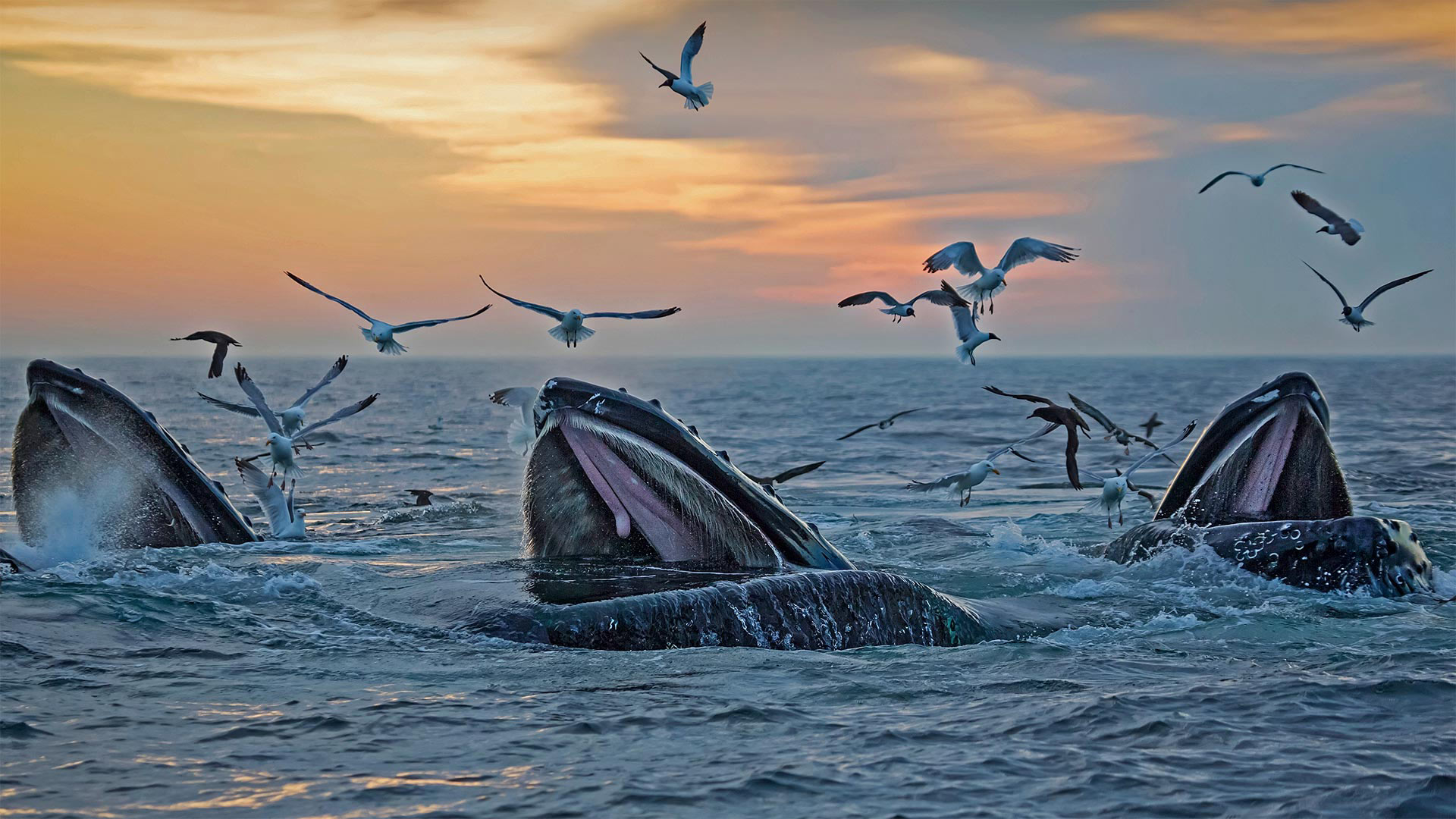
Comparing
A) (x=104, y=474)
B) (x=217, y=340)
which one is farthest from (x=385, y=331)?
(x=104, y=474)

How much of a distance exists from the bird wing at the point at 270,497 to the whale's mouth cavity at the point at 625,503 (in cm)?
460

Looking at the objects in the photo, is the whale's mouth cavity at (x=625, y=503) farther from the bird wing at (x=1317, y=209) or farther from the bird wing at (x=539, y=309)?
the bird wing at (x=1317, y=209)

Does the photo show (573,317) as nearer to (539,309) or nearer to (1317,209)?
(539,309)

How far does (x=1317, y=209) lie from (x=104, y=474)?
15047 millimetres

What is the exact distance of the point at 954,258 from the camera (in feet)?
55.7

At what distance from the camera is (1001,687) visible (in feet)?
22.1

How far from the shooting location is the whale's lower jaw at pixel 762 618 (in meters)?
6.72

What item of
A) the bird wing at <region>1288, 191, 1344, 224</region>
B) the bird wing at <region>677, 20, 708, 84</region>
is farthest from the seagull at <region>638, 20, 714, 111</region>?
the bird wing at <region>1288, 191, 1344, 224</region>

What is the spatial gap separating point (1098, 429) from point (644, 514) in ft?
123

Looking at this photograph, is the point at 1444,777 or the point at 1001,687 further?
the point at 1001,687

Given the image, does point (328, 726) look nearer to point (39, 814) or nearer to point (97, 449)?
point (39, 814)

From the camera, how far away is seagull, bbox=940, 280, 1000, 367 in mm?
17219

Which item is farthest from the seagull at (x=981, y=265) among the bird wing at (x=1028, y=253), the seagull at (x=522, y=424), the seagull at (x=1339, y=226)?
the seagull at (x=522, y=424)

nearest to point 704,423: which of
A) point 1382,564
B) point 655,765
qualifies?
point 1382,564
